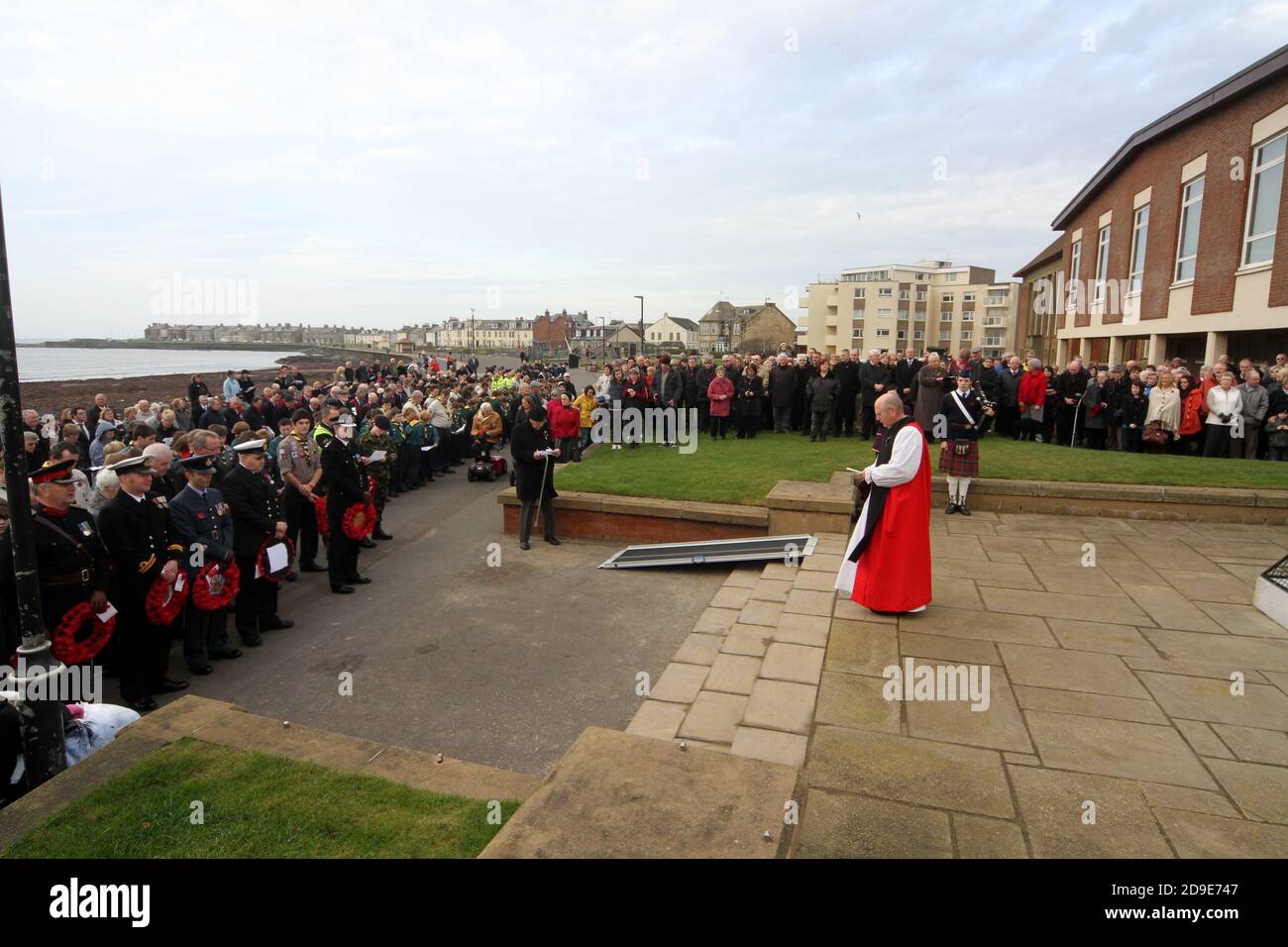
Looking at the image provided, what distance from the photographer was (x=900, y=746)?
405 centimetres

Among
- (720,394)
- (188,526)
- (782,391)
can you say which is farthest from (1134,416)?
(188,526)

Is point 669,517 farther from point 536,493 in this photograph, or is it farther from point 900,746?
point 900,746

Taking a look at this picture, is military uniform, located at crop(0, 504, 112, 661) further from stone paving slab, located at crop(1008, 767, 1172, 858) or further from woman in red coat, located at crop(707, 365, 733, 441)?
woman in red coat, located at crop(707, 365, 733, 441)

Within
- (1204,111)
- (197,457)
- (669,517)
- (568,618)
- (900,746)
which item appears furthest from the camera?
(1204,111)

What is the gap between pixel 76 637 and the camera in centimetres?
537

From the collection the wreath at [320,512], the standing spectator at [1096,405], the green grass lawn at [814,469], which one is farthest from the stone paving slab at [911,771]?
the standing spectator at [1096,405]

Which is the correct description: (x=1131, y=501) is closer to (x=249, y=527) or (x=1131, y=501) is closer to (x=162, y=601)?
(x=249, y=527)

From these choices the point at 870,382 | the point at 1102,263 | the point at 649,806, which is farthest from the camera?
the point at 1102,263

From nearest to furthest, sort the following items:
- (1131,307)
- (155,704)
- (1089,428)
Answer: (155,704)
(1089,428)
(1131,307)

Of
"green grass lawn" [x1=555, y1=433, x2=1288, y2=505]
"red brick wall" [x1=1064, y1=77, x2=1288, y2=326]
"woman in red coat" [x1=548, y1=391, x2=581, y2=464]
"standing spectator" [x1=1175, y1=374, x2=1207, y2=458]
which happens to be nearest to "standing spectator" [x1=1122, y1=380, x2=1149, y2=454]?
"standing spectator" [x1=1175, y1=374, x2=1207, y2=458]

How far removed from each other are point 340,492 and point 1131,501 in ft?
34.0

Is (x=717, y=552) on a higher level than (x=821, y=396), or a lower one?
lower
